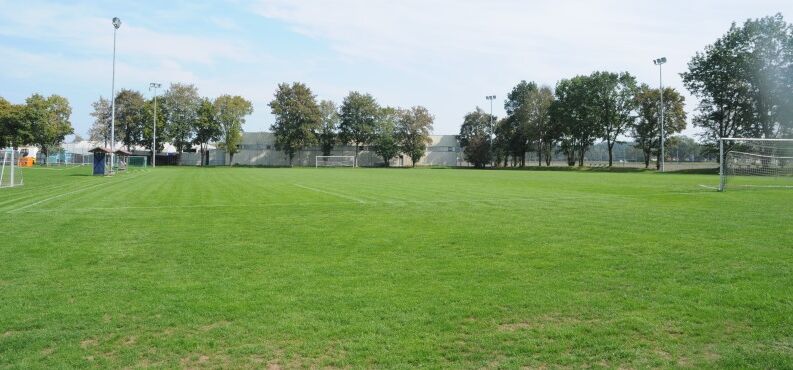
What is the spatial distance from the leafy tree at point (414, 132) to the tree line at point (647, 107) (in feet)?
24.4

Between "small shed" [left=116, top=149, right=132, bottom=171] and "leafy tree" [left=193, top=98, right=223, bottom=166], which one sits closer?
"small shed" [left=116, top=149, right=132, bottom=171]

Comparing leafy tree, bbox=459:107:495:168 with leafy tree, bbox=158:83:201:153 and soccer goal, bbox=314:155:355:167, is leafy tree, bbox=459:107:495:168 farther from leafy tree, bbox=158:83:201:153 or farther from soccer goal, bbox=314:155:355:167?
leafy tree, bbox=158:83:201:153

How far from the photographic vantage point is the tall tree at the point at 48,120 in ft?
261

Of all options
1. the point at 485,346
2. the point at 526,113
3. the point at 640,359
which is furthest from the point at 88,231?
the point at 526,113

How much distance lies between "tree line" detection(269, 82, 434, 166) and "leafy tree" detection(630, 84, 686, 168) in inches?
1566

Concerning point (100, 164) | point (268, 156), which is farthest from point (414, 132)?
point (100, 164)

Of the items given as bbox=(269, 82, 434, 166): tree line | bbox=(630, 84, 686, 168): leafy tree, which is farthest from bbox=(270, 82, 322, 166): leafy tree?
bbox=(630, 84, 686, 168): leafy tree

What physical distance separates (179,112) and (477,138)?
2177 inches

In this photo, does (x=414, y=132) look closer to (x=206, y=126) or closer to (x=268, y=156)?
(x=268, y=156)

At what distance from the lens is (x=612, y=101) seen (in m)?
79.0

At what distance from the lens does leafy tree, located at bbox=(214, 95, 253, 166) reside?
96863mm

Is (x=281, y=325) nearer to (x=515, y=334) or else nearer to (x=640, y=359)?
(x=515, y=334)

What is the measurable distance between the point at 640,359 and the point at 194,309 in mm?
4486

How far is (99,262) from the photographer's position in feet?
27.2
